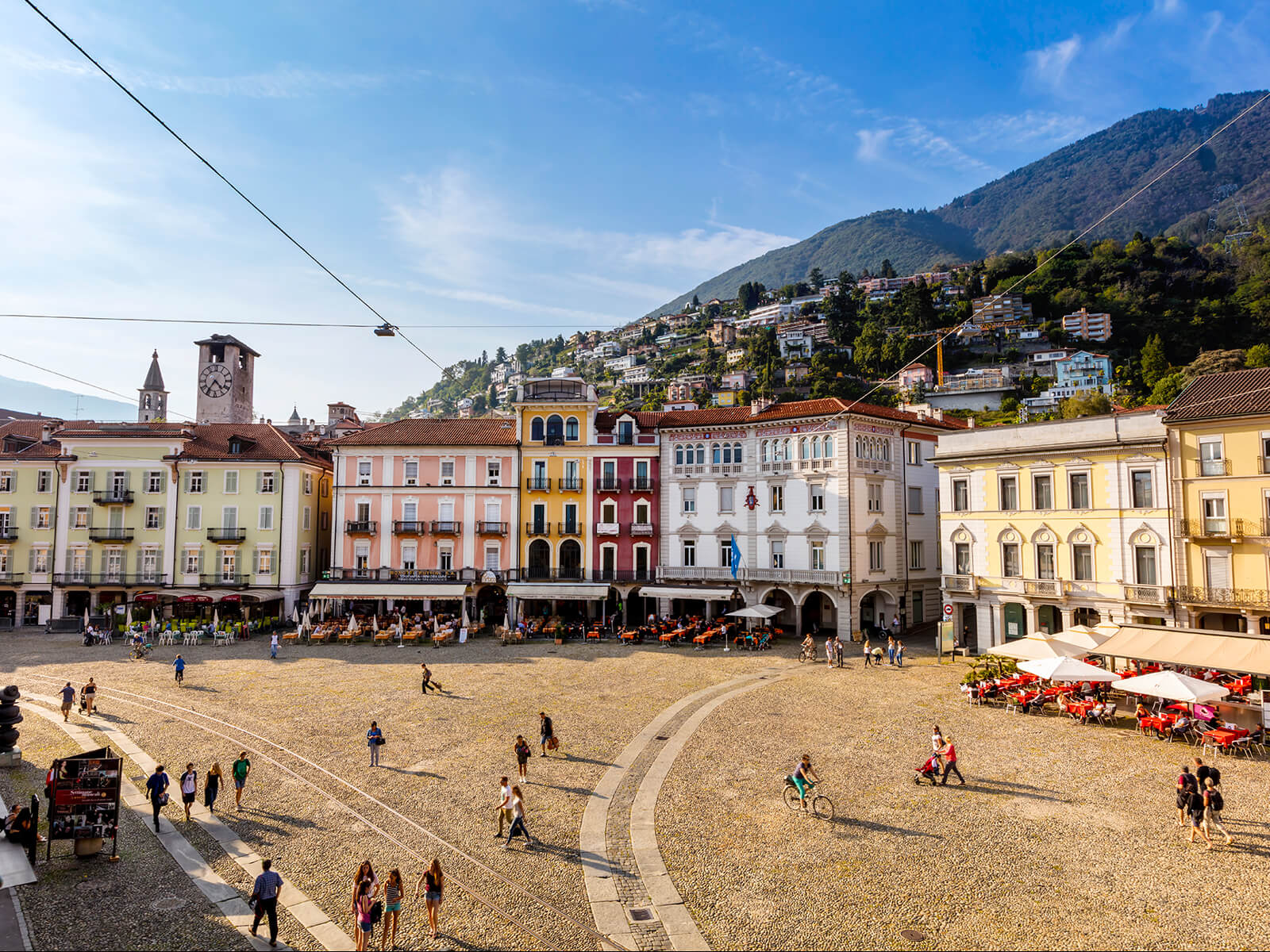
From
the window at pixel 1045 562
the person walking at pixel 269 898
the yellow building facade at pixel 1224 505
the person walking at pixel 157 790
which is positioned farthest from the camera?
the window at pixel 1045 562

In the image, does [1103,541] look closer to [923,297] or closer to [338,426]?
[338,426]

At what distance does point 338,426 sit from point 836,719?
66.4 metres

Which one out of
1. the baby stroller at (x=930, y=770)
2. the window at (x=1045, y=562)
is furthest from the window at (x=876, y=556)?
the baby stroller at (x=930, y=770)

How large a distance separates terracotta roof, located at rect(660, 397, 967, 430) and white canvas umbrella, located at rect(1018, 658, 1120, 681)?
1791cm

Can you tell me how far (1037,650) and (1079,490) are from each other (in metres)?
10.8

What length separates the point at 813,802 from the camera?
16.0 meters

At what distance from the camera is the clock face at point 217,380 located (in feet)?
261

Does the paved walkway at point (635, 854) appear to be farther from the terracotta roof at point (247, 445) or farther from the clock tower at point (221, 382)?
the clock tower at point (221, 382)

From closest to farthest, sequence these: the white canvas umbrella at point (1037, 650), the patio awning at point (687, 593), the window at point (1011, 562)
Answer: the white canvas umbrella at point (1037, 650) → the window at point (1011, 562) → the patio awning at point (687, 593)

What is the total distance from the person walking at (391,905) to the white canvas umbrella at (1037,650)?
72.7ft

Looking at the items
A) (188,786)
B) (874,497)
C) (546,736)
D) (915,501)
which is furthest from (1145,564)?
(188,786)

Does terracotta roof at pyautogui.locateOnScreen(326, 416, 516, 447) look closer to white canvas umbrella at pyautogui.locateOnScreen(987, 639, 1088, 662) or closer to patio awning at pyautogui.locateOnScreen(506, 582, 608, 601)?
patio awning at pyautogui.locateOnScreen(506, 582, 608, 601)

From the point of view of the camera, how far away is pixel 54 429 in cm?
5100

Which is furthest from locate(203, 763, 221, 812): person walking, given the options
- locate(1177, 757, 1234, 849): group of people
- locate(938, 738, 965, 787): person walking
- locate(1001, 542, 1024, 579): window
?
locate(1001, 542, 1024, 579): window
